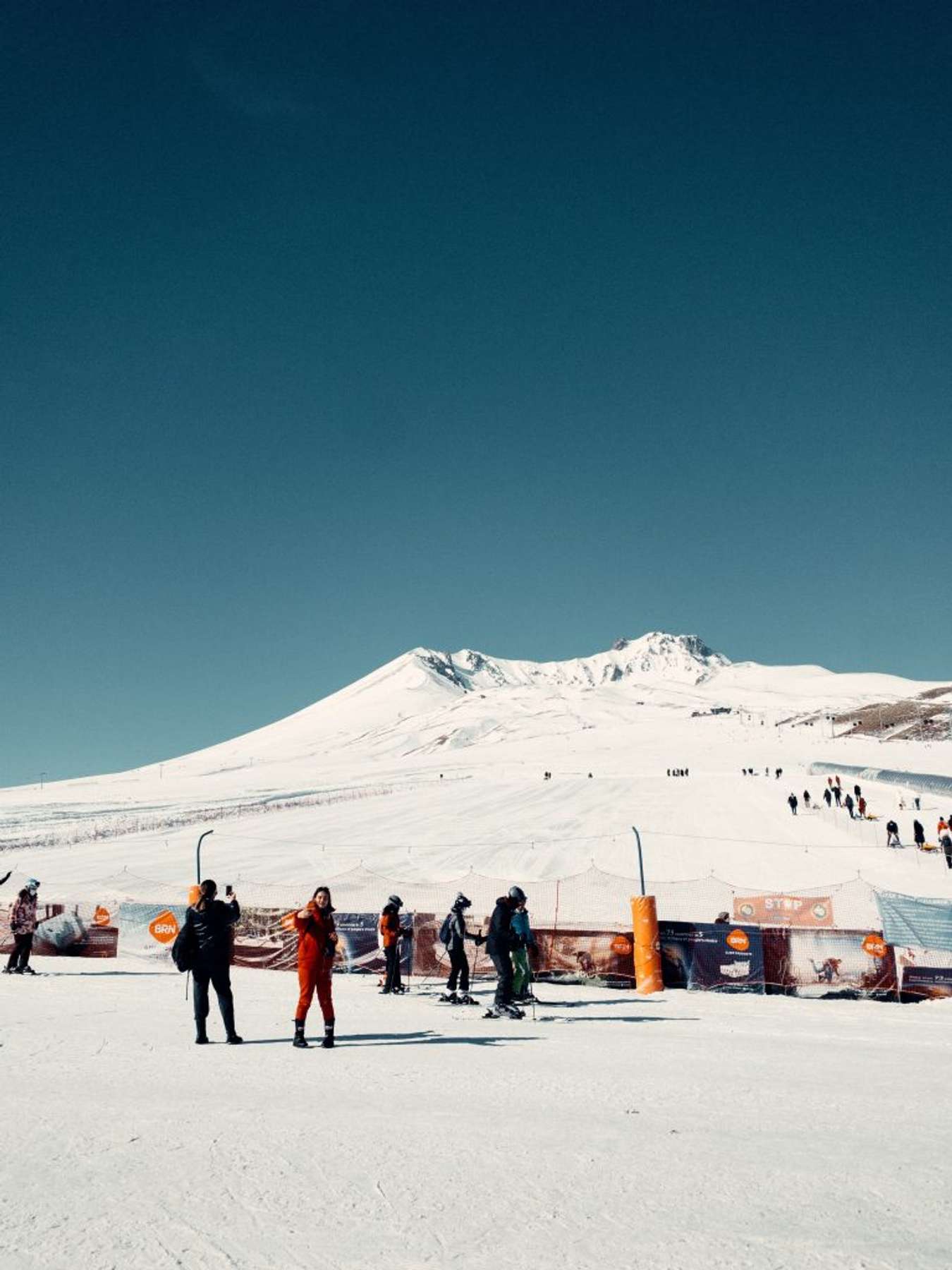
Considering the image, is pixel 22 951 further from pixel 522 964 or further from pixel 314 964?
pixel 314 964

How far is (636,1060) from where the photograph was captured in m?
Result: 7.35

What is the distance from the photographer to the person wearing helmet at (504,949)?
412 inches

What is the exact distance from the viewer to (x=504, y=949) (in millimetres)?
10688

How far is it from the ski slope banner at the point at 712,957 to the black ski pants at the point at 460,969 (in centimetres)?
353

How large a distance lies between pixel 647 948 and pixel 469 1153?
9634mm

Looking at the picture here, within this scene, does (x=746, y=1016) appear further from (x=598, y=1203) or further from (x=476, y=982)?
(x=598, y=1203)

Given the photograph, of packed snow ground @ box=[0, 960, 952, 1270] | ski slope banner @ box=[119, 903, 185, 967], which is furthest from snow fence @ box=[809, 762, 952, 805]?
packed snow ground @ box=[0, 960, 952, 1270]

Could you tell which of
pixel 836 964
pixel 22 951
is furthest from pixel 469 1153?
pixel 22 951

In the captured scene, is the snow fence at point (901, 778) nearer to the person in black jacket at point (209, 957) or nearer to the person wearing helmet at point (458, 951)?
the person wearing helmet at point (458, 951)

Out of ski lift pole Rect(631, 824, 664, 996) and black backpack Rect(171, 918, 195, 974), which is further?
ski lift pole Rect(631, 824, 664, 996)

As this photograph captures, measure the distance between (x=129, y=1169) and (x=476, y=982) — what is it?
11328 millimetres

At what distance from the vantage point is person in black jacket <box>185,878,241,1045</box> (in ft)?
26.0

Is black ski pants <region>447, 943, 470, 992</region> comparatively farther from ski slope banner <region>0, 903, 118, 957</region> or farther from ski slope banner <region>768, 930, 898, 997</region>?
ski slope banner <region>0, 903, 118, 957</region>

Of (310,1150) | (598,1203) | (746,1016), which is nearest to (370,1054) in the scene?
(310,1150)
